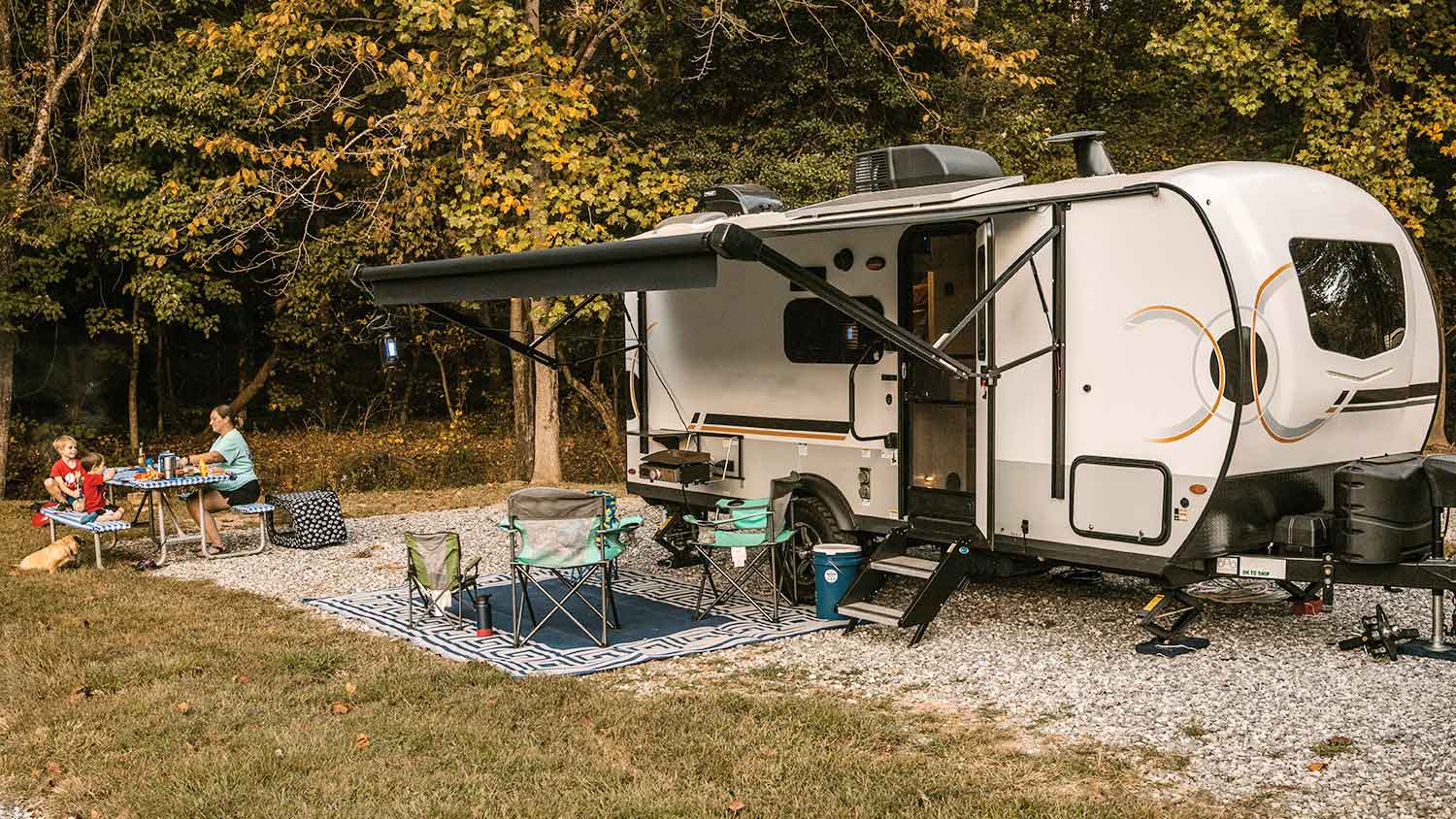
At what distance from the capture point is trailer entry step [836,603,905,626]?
24.0 feet

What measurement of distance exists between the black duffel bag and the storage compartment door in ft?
21.2

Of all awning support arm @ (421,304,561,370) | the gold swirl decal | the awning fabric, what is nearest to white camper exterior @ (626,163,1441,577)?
the gold swirl decal

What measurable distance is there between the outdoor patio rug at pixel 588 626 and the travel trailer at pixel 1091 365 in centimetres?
71

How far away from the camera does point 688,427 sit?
9.70m

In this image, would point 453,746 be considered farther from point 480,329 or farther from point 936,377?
point 480,329

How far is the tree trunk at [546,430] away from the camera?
15219 mm

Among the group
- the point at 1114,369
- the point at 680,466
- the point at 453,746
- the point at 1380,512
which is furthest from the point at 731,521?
the point at 1380,512

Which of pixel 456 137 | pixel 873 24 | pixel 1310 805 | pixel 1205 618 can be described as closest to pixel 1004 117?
pixel 873 24

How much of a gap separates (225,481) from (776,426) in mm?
4613

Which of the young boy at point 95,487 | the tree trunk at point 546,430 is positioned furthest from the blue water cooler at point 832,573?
the tree trunk at point 546,430

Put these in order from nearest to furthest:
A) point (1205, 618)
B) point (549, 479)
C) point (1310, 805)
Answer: point (1310, 805)
point (1205, 618)
point (549, 479)

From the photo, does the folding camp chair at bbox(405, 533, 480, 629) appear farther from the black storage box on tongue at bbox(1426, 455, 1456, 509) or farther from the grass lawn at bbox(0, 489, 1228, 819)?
the black storage box on tongue at bbox(1426, 455, 1456, 509)

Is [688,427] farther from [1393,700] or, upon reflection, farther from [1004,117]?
[1004,117]

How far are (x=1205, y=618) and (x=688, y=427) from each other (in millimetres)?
3793
